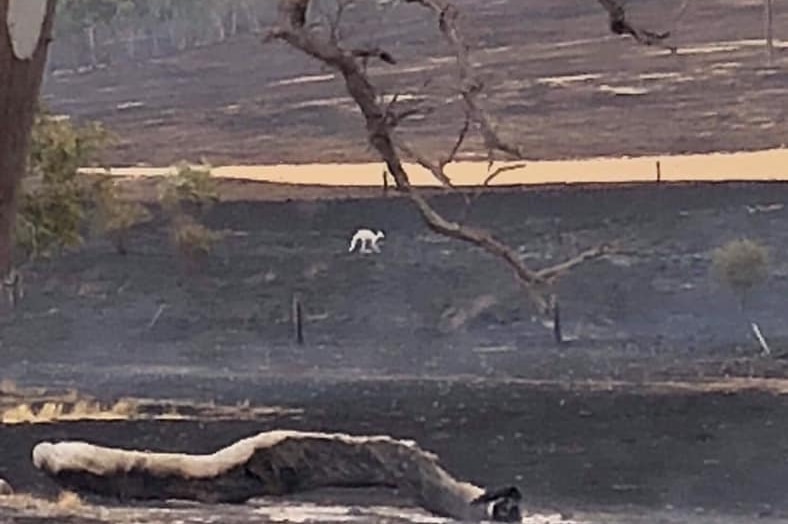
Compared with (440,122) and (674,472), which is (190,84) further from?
(674,472)

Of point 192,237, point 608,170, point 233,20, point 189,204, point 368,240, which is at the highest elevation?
point 233,20

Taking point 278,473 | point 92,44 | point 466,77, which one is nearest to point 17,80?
point 466,77

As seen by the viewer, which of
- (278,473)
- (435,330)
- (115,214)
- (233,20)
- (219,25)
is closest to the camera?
(278,473)

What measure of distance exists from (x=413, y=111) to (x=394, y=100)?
86 millimetres

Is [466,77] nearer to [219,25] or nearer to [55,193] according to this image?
[55,193]

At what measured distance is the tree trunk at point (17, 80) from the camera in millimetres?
3686

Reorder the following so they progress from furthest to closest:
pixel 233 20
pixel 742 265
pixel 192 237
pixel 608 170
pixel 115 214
A: pixel 233 20 → pixel 608 170 → pixel 192 237 → pixel 115 214 → pixel 742 265

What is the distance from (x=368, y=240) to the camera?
3117 cm

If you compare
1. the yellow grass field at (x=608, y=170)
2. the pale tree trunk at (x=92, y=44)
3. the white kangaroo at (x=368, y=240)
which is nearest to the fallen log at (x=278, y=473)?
the yellow grass field at (x=608, y=170)

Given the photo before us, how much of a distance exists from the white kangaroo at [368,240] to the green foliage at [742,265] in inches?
193

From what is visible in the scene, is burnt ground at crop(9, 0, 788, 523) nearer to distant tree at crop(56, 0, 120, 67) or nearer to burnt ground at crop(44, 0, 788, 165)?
burnt ground at crop(44, 0, 788, 165)

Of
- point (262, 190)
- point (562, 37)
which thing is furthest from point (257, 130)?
point (562, 37)

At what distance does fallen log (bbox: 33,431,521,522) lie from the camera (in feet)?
30.2

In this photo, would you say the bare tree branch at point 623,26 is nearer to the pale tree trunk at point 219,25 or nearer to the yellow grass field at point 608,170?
the yellow grass field at point 608,170
